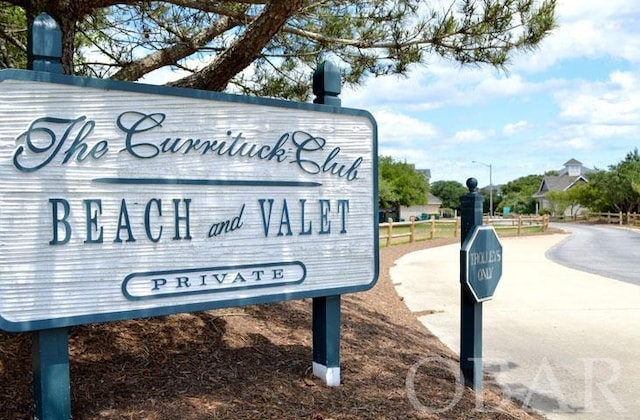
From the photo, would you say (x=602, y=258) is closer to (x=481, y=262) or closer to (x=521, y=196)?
(x=481, y=262)

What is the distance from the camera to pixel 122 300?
9.76ft

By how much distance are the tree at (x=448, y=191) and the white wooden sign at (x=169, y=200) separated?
99.9m

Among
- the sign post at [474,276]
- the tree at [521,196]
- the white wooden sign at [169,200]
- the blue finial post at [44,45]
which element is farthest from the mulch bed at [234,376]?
the tree at [521,196]

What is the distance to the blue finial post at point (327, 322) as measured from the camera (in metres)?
3.82

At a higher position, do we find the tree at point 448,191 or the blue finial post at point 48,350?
the tree at point 448,191

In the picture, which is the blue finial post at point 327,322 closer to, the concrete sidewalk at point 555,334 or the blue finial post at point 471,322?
the blue finial post at point 471,322

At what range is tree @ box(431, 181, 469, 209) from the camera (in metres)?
103

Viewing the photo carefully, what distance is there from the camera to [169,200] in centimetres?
311

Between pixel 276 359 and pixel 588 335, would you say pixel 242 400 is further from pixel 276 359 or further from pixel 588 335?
pixel 588 335

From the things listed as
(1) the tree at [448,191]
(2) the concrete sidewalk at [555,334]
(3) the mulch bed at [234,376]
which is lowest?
(2) the concrete sidewalk at [555,334]

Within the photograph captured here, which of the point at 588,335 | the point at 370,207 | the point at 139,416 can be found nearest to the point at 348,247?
the point at 370,207

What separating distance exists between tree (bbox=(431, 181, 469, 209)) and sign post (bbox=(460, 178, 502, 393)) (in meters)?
99.3

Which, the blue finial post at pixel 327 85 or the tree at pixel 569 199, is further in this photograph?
the tree at pixel 569 199

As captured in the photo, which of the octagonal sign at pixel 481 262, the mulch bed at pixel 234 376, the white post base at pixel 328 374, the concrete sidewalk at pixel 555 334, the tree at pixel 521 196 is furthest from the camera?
the tree at pixel 521 196
